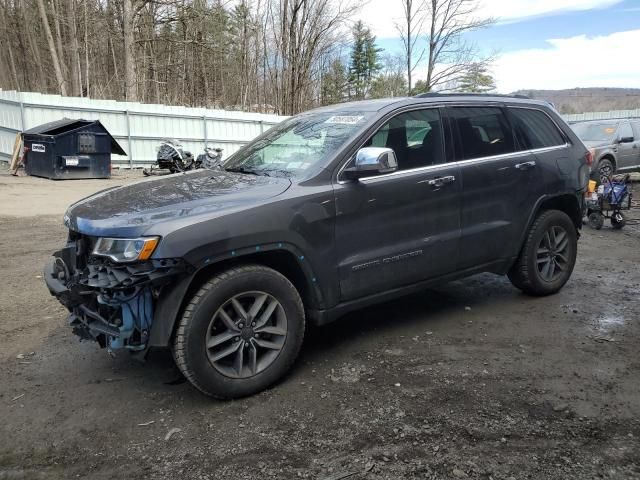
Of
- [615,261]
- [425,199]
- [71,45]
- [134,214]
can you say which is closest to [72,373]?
[134,214]

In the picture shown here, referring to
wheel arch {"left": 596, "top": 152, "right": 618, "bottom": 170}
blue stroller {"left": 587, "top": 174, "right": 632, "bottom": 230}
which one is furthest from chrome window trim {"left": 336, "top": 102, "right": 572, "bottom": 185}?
wheel arch {"left": 596, "top": 152, "right": 618, "bottom": 170}

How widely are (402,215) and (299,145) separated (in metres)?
0.96

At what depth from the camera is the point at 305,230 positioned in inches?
130

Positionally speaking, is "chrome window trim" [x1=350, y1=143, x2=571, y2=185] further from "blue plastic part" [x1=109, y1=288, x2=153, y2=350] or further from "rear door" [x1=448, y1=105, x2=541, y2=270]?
"blue plastic part" [x1=109, y1=288, x2=153, y2=350]

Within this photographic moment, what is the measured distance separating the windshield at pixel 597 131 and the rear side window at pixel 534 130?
10.2 metres

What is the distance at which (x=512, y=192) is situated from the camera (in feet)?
14.6

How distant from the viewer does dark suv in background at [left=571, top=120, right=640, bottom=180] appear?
13445mm

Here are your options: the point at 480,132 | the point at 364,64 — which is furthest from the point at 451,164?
the point at 364,64

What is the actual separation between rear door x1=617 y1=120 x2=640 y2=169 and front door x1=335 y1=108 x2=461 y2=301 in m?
12.1

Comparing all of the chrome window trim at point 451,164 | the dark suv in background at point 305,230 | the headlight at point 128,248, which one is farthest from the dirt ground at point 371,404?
the chrome window trim at point 451,164

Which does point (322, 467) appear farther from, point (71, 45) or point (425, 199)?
point (71, 45)

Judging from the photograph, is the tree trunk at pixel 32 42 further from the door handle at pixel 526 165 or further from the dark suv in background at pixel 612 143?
the door handle at pixel 526 165

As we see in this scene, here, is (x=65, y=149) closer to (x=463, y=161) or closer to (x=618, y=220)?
(x=463, y=161)

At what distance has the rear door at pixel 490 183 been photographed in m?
4.19
